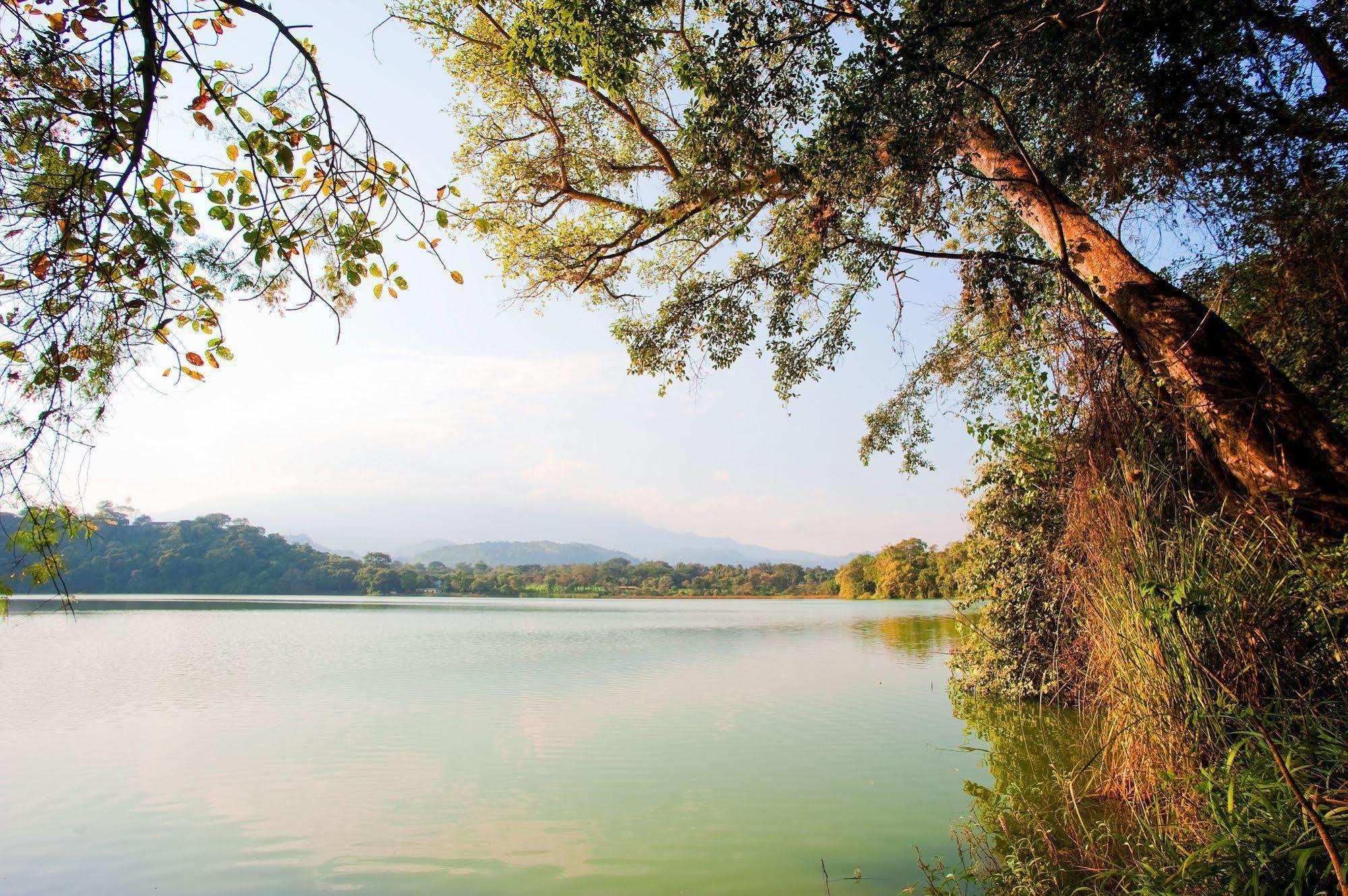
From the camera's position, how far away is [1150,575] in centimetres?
344

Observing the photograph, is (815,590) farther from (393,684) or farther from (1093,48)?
(1093,48)

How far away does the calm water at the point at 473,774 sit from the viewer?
455 cm

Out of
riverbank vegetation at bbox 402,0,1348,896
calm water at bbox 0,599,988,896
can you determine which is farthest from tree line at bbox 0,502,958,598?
riverbank vegetation at bbox 402,0,1348,896

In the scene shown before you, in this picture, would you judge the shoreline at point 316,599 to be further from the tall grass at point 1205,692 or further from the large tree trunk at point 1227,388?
the large tree trunk at point 1227,388

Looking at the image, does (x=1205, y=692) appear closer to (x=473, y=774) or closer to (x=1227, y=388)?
(x=1227, y=388)

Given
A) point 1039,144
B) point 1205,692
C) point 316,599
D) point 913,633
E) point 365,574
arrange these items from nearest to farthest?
1. point 1205,692
2. point 1039,144
3. point 913,633
4. point 316,599
5. point 365,574

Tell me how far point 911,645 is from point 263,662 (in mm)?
15584

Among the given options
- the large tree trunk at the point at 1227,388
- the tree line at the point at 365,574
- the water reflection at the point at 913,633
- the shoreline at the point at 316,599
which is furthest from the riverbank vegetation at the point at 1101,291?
the shoreline at the point at 316,599

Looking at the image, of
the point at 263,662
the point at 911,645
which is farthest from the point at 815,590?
the point at 263,662

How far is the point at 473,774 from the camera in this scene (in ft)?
22.0

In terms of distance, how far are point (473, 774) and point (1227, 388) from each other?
679cm

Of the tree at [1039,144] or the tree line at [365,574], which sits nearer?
the tree at [1039,144]

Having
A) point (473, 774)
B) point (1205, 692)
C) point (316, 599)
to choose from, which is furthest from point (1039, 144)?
point (316, 599)

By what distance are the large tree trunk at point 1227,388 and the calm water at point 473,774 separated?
3.14 metres
